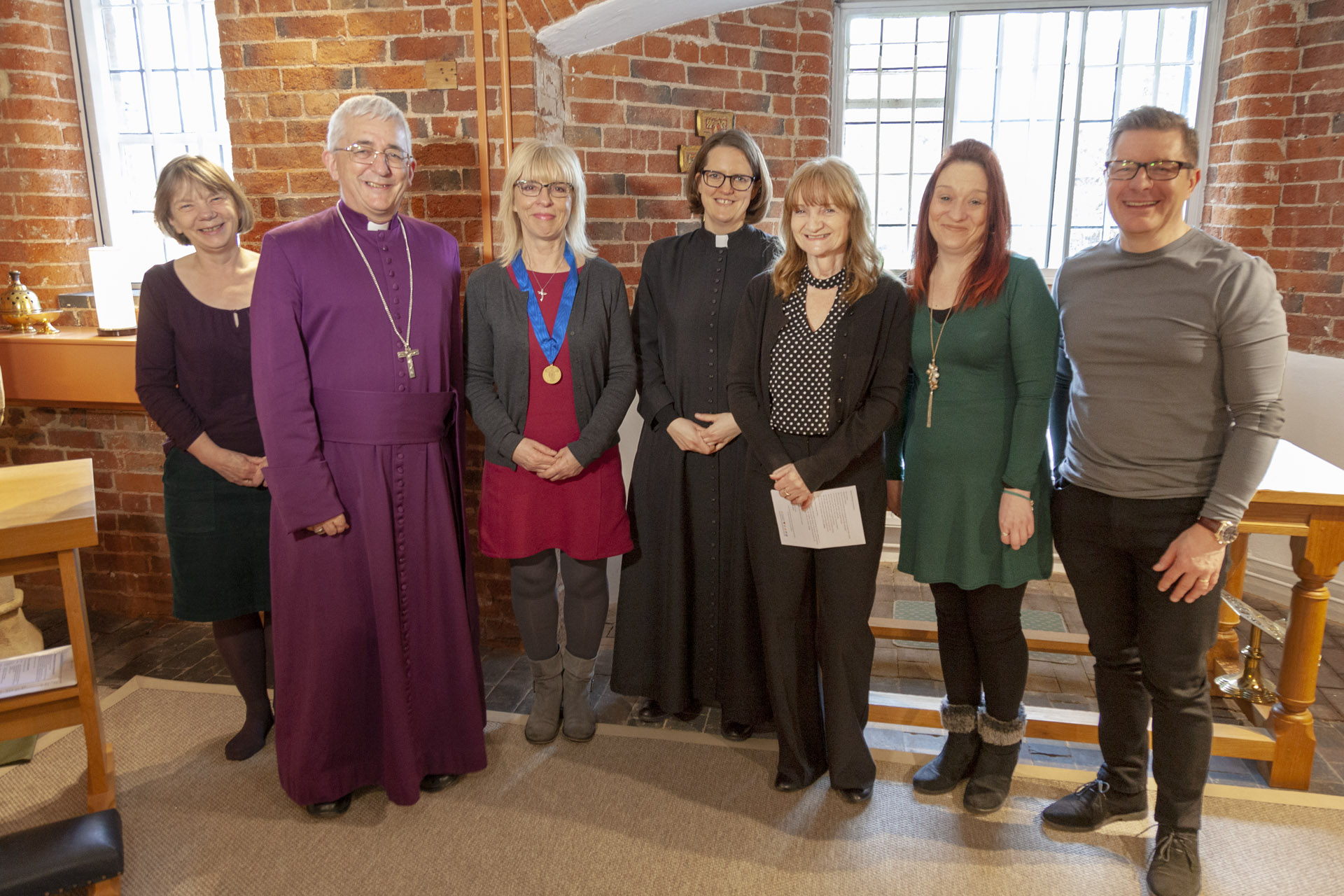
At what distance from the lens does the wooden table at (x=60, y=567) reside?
220 cm

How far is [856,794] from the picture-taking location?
99.0 inches

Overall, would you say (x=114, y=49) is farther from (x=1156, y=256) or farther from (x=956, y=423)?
(x=1156, y=256)

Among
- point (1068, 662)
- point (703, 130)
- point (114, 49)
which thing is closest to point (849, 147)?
point (703, 130)

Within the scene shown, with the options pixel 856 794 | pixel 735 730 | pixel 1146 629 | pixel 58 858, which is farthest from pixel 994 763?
pixel 58 858

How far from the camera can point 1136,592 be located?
2.15 meters

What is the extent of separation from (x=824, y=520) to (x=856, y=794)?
84cm

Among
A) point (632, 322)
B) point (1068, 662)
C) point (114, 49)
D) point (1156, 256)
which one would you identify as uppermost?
point (114, 49)

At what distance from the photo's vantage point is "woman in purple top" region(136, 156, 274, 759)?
2.58m

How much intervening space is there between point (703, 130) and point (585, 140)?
599 millimetres

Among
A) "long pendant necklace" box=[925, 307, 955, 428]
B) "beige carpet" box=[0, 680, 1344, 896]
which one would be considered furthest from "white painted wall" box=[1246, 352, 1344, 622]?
"long pendant necklace" box=[925, 307, 955, 428]

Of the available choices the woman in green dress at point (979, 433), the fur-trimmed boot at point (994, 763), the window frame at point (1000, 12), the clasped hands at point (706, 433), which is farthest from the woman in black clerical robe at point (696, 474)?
the window frame at point (1000, 12)

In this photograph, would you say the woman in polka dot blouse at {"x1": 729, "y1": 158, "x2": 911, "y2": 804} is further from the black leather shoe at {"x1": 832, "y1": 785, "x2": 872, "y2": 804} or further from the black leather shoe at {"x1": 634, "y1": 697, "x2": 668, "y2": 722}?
the black leather shoe at {"x1": 634, "y1": 697, "x2": 668, "y2": 722}

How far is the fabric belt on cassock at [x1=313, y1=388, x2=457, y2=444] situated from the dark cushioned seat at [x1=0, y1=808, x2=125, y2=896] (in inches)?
44.5

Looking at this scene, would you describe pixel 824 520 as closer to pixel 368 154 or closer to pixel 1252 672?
pixel 368 154
